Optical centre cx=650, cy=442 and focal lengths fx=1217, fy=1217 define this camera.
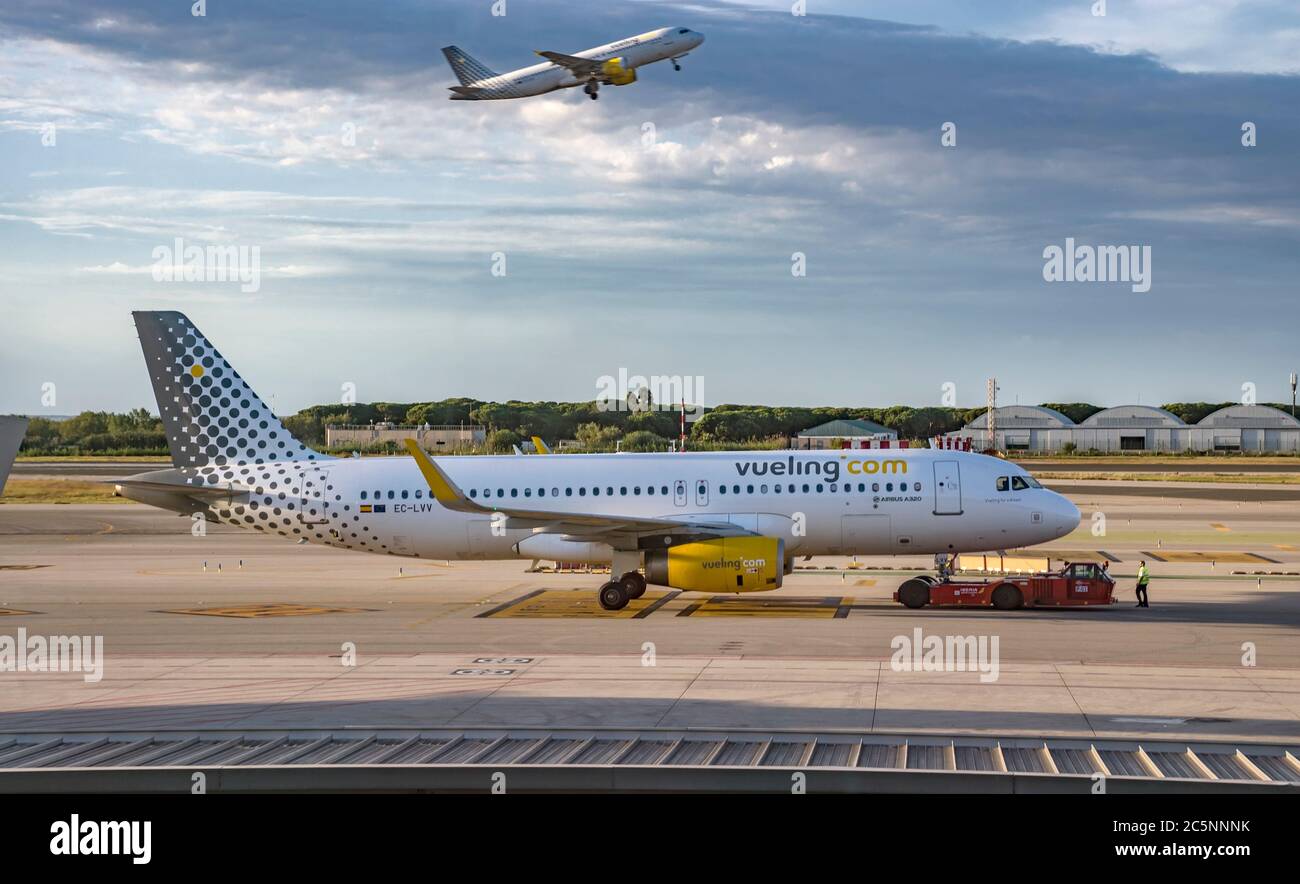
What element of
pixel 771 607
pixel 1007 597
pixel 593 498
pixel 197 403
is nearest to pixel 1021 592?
pixel 1007 597

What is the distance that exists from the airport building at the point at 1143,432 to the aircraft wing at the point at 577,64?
134 metres

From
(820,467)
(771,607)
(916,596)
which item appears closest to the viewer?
(916,596)

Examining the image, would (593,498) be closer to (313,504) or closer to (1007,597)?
(313,504)

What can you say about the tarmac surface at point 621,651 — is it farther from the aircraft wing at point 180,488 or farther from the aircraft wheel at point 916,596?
the aircraft wing at point 180,488

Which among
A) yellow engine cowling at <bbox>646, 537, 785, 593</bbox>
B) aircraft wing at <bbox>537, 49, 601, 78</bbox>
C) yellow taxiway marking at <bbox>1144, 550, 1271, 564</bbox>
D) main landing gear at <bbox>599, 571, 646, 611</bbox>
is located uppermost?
aircraft wing at <bbox>537, 49, 601, 78</bbox>

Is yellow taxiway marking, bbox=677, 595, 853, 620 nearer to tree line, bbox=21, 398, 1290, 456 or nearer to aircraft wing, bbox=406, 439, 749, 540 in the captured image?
aircraft wing, bbox=406, 439, 749, 540

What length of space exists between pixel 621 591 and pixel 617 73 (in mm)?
21696

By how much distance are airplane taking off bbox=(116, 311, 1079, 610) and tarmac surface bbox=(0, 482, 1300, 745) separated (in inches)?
78.5

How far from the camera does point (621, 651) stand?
3020 centimetres

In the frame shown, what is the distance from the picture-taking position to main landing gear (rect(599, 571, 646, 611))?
3762cm

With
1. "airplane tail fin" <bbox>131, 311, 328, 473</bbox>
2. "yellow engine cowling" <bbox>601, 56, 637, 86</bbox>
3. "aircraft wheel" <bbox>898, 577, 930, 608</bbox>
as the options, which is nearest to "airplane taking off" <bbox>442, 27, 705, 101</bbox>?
"yellow engine cowling" <bbox>601, 56, 637, 86</bbox>

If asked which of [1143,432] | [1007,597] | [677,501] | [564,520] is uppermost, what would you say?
[1143,432]

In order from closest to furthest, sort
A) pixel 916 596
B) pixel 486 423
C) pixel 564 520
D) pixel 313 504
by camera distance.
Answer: pixel 564 520
pixel 916 596
pixel 313 504
pixel 486 423
